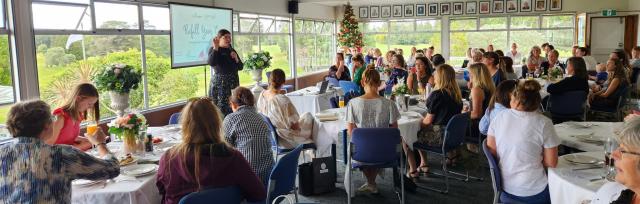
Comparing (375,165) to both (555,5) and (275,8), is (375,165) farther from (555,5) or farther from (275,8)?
(555,5)

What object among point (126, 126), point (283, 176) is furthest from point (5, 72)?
point (283, 176)

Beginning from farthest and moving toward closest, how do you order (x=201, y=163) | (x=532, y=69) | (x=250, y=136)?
(x=532, y=69)
(x=250, y=136)
(x=201, y=163)

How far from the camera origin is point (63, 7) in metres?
6.14

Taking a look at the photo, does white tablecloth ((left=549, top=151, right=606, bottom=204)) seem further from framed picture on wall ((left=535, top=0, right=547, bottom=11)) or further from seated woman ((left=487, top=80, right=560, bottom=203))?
framed picture on wall ((left=535, top=0, right=547, bottom=11))

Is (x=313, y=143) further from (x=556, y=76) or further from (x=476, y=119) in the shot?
(x=556, y=76)

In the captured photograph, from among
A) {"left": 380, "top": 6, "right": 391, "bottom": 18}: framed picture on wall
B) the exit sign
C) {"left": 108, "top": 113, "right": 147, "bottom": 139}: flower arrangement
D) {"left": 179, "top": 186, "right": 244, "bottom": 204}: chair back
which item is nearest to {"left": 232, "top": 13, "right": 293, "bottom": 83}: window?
{"left": 380, "top": 6, "right": 391, "bottom": 18}: framed picture on wall

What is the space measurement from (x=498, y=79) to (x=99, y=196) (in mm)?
5667

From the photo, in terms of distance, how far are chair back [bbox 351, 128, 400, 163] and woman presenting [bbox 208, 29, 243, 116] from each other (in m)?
3.25

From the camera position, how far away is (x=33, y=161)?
7.52ft

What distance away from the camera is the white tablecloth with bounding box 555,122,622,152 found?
12.1 ft

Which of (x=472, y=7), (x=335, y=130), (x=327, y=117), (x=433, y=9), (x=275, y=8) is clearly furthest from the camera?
(x=433, y=9)

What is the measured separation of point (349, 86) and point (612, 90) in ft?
12.5

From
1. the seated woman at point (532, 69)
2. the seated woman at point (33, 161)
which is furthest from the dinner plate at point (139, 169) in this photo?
the seated woman at point (532, 69)

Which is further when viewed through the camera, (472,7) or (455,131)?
(472,7)
